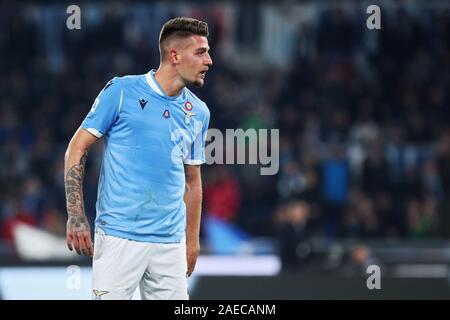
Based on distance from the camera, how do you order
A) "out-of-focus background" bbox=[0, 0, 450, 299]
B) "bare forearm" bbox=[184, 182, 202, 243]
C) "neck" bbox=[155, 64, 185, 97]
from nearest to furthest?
1. "neck" bbox=[155, 64, 185, 97]
2. "bare forearm" bbox=[184, 182, 202, 243]
3. "out-of-focus background" bbox=[0, 0, 450, 299]

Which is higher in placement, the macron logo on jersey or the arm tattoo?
the macron logo on jersey

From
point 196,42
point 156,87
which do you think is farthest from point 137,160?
point 196,42

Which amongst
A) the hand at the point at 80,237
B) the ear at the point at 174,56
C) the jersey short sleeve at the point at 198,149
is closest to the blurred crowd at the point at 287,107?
the jersey short sleeve at the point at 198,149

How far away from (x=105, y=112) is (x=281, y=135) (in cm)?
930

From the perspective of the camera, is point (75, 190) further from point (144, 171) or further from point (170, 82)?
point (170, 82)

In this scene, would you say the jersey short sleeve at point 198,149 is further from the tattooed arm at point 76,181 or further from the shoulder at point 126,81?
the tattooed arm at point 76,181

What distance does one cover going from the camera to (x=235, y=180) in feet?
46.4

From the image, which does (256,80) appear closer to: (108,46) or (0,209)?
(108,46)

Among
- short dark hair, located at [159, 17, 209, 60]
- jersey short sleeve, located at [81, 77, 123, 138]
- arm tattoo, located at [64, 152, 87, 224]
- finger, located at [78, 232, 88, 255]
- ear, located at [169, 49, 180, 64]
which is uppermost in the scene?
short dark hair, located at [159, 17, 209, 60]

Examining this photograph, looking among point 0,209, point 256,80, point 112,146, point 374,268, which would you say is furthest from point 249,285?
point 256,80

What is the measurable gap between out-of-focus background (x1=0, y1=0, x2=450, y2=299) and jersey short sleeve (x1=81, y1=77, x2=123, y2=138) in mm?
4200

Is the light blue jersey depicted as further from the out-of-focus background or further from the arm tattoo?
the out-of-focus background

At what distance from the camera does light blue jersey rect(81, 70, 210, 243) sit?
5.58 metres

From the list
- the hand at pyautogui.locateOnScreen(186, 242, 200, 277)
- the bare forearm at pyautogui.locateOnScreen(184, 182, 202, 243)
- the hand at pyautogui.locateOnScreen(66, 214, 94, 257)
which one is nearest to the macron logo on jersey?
the bare forearm at pyautogui.locateOnScreen(184, 182, 202, 243)
